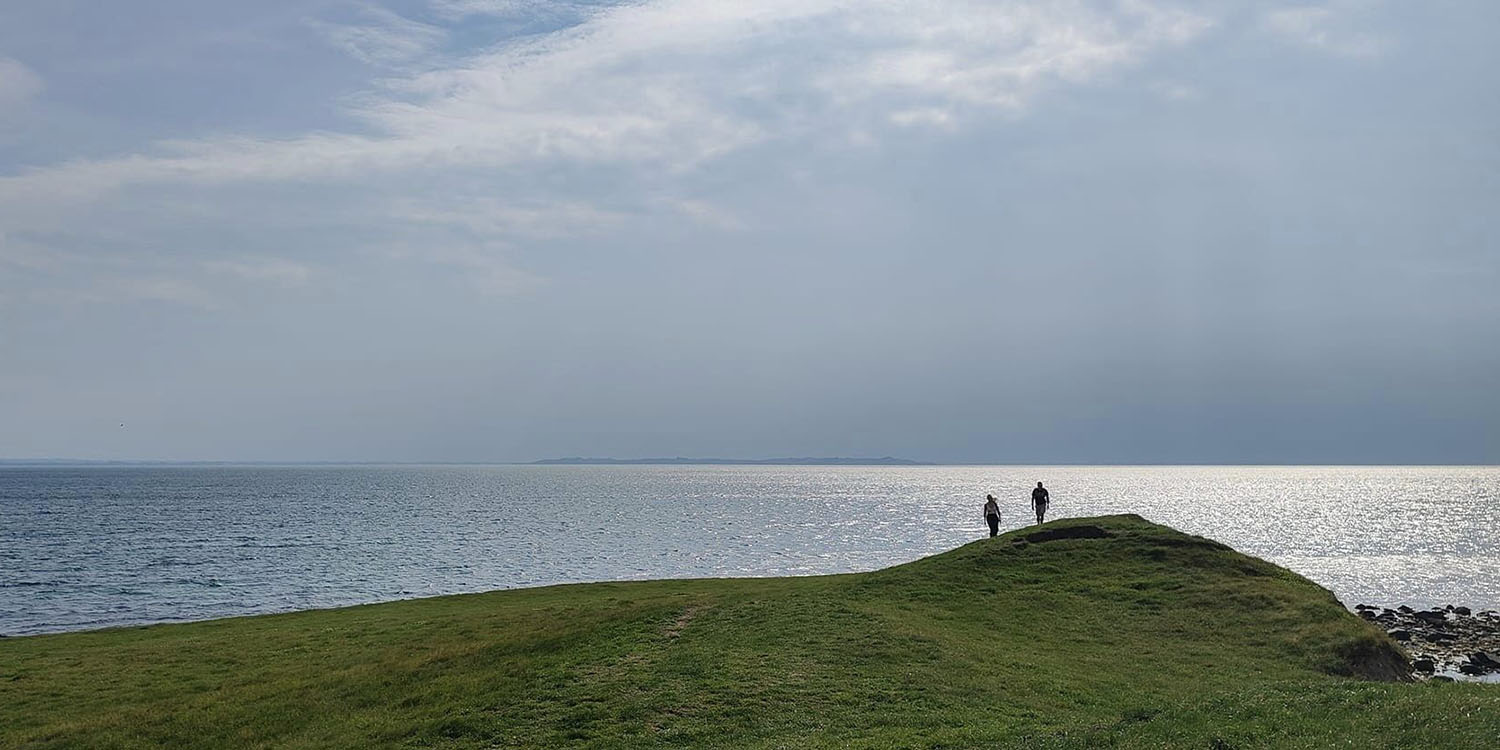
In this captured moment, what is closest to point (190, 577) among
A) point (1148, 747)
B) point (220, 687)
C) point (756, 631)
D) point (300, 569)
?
point (300, 569)

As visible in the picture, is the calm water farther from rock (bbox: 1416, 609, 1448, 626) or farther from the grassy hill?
the grassy hill

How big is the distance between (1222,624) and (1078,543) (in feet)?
37.6

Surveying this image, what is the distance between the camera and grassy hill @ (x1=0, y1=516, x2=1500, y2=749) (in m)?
21.3

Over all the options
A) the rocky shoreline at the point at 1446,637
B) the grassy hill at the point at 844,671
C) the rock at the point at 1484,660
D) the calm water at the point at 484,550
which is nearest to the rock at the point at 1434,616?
the rocky shoreline at the point at 1446,637

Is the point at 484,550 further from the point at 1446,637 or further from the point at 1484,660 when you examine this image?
the point at 1484,660

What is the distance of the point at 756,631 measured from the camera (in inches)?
1275

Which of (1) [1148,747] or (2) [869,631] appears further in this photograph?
(2) [869,631]

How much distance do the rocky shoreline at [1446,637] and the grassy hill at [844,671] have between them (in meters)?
10.3

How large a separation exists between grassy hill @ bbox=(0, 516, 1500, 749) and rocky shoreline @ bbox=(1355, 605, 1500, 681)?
10.3 meters

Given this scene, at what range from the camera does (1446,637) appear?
54.2 metres

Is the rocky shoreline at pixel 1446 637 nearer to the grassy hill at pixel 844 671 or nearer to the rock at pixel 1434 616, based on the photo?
the rock at pixel 1434 616

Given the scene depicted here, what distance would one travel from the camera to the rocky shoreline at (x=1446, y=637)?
1794 inches

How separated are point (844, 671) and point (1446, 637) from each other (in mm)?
44699

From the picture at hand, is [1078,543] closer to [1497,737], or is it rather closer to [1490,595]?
[1497,737]
